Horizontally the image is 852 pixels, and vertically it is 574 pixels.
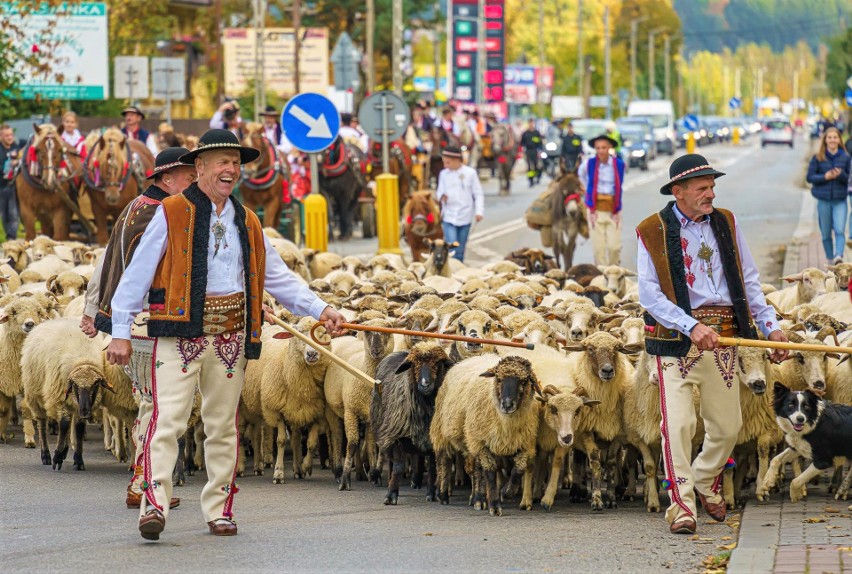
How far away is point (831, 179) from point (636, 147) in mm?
36429

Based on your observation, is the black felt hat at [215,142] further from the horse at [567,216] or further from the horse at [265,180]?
the horse at [265,180]

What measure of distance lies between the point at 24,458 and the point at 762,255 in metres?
15.0

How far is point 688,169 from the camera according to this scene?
8984 millimetres

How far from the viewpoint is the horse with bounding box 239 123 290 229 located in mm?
23969

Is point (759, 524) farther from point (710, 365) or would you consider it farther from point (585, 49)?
point (585, 49)

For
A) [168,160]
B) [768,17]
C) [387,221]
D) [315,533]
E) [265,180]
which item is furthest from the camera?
[768,17]

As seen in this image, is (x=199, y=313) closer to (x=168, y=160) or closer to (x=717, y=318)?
(x=168, y=160)

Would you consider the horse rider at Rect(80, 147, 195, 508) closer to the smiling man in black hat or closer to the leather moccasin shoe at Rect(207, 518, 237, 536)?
the leather moccasin shoe at Rect(207, 518, 237, 536)

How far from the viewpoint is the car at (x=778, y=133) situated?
290 ft

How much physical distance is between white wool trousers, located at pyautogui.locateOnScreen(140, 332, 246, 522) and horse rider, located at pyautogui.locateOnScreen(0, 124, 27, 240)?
1619cm

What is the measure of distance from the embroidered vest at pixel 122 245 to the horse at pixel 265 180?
1358 cm

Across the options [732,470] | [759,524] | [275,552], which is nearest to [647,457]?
[732,470]

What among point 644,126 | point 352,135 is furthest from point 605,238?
point 644,126

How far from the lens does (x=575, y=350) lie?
11328 millimetres
